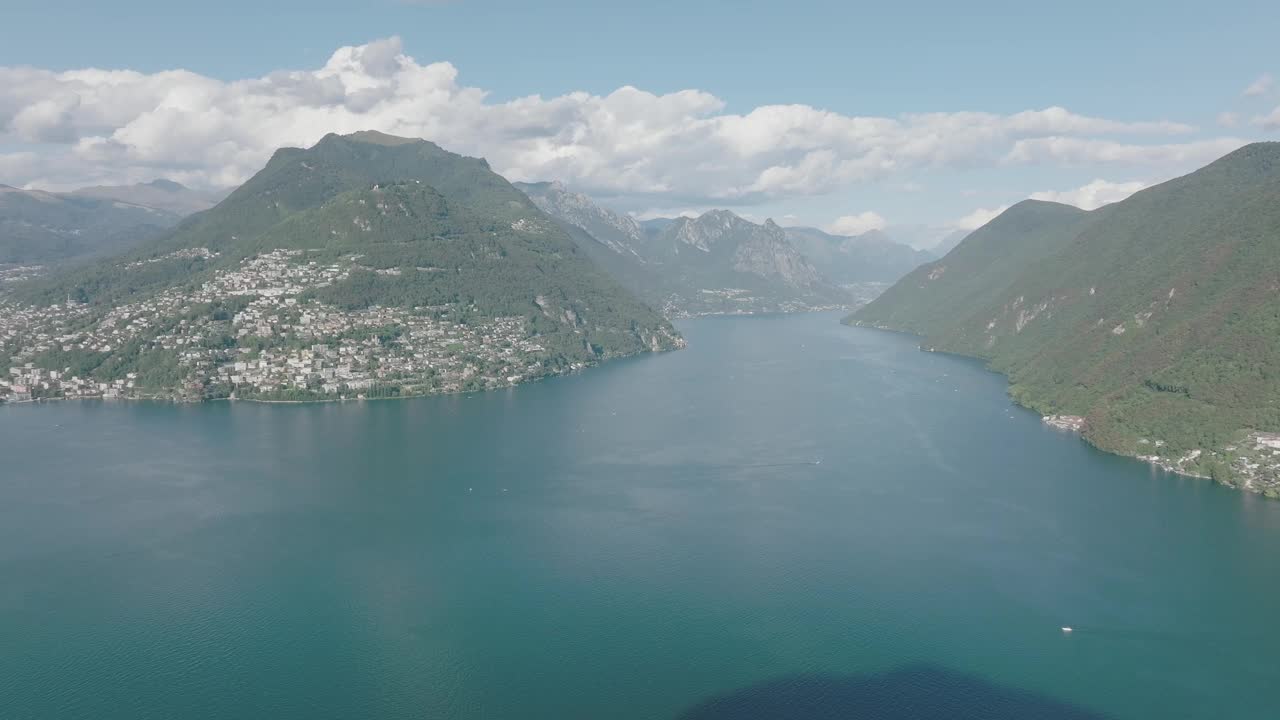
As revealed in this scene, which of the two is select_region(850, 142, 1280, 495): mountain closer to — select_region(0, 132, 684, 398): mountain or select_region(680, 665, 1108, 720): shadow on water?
select_region(680, 665, 1108, 720): shadow on water

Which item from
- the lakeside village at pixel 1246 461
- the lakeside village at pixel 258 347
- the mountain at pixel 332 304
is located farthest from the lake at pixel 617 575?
the mountain at pixel 332 304

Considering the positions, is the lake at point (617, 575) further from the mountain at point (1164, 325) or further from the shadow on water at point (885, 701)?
the mountain at point (1164, 325)

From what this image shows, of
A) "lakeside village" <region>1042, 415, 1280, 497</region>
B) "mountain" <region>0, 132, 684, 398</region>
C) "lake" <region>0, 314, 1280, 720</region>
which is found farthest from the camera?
"mountain" <region>0, 132, 684, 398</region>

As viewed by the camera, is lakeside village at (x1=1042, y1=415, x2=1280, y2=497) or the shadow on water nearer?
the shadow on water

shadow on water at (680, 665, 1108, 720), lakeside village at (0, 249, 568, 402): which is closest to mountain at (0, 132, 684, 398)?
lakeside village at (0, 249, 568, 402)

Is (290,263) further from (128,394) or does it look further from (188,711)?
(188,711)

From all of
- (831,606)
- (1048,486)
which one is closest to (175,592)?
(831,606)

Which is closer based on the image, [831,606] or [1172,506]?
[831,606]
